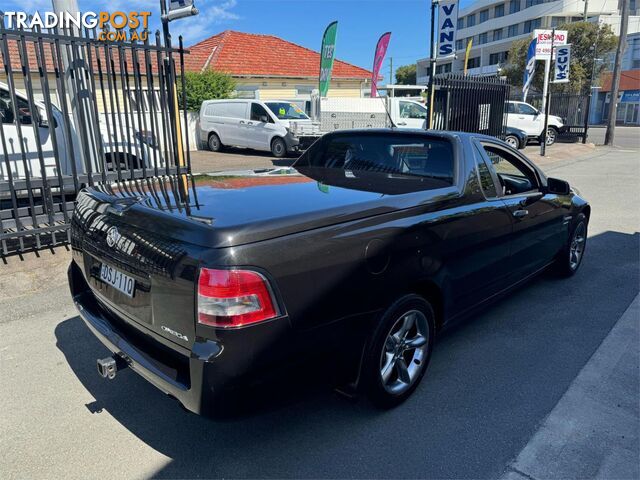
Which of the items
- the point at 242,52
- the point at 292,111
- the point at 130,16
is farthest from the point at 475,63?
the point at 130,16

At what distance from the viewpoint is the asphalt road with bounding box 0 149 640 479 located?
2.48 meters

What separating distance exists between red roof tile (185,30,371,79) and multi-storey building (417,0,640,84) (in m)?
34.4

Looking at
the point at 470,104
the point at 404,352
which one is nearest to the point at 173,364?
the point at 404,352

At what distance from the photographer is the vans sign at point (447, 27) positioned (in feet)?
36.9

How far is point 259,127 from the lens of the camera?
16.0 m

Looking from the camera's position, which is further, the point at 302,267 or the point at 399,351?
the point at 399,351

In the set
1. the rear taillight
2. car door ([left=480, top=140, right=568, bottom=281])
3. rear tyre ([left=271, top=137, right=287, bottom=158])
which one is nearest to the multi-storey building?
rear tyre ([left=271, top=137, right=287, bottom=158])

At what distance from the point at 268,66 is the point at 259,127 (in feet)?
33.1

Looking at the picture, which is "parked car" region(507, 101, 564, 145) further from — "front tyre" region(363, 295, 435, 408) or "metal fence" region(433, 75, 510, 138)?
"front tyre" region(363, 295, 435, 408)

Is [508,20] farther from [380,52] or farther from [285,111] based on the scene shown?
[285,111]

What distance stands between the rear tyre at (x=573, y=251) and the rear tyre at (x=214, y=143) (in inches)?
558

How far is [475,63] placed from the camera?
79375mm

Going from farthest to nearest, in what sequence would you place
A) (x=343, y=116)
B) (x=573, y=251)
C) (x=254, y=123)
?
(x=254, y=123) → (x=343, y=116) → (x=573, y=251)

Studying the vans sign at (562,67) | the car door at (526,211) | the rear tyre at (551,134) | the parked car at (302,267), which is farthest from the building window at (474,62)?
the parked car at (302,267)
